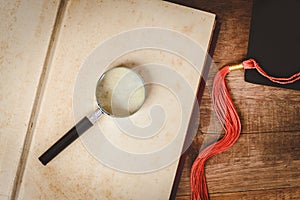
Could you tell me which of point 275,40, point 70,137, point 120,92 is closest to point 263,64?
point 275,40

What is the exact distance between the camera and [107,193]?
1197 mm

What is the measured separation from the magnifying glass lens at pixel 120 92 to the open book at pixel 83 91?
37 millimetres

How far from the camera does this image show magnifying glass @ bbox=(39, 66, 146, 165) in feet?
3.77

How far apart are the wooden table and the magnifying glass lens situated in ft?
0.80

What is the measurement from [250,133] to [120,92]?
45 centimetres

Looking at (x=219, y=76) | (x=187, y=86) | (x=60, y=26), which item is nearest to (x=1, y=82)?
(x=60, y=26)

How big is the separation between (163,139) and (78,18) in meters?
0.44

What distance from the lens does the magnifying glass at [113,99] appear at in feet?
3.77

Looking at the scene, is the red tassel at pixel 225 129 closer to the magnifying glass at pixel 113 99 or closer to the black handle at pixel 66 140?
the magnifying glass at pixel 113 99

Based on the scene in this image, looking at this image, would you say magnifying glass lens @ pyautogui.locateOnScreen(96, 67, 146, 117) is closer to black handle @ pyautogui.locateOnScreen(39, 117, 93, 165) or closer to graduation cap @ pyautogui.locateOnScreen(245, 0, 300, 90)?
black handle @ pyautogui.locateOnScreen(39, 117, 93, 165)

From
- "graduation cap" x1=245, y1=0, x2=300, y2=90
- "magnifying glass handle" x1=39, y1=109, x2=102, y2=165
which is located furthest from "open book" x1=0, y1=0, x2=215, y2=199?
"graduation cap" x1=245, y1=0, x2=300, y2=90

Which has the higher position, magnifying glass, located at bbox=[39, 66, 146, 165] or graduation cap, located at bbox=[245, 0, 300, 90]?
magnifying glass, located at bbox=[39, 66, 146, 165]

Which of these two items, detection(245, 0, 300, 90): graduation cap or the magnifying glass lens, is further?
detection(245, 0, 300, 90): graduation cap

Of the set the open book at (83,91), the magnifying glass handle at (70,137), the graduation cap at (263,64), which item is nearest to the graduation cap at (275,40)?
the graduation cap at (263,64)
